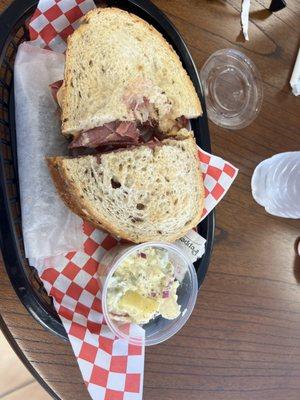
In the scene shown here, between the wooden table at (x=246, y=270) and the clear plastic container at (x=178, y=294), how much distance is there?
72 millimetres

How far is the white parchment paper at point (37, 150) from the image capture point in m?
0.92

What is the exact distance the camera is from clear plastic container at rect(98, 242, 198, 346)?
3.04ft

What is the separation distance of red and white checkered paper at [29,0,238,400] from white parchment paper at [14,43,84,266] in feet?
0.14

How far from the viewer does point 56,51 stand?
987 mm

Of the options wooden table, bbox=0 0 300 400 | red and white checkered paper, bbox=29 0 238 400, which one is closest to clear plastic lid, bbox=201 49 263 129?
wooden table, bbox=0 0 300 400

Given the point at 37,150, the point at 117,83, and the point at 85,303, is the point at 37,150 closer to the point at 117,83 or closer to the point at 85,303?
the point at 117,83

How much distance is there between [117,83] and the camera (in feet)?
3.06

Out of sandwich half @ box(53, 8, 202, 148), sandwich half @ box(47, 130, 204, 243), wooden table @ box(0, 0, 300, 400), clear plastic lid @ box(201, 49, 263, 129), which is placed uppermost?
sandwich half @ box(53, 8, 202, 148)

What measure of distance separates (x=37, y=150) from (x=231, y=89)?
0.50 m

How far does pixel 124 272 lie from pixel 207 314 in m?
0.28

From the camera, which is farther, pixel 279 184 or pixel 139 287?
pixel 279 184

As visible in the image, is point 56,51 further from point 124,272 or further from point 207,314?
point 207,314

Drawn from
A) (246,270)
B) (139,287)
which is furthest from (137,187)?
(246,270)

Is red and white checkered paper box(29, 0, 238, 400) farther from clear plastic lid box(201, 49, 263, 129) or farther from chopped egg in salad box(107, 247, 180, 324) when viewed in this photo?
clear plastic lid box(201, 49, 263, 129)
